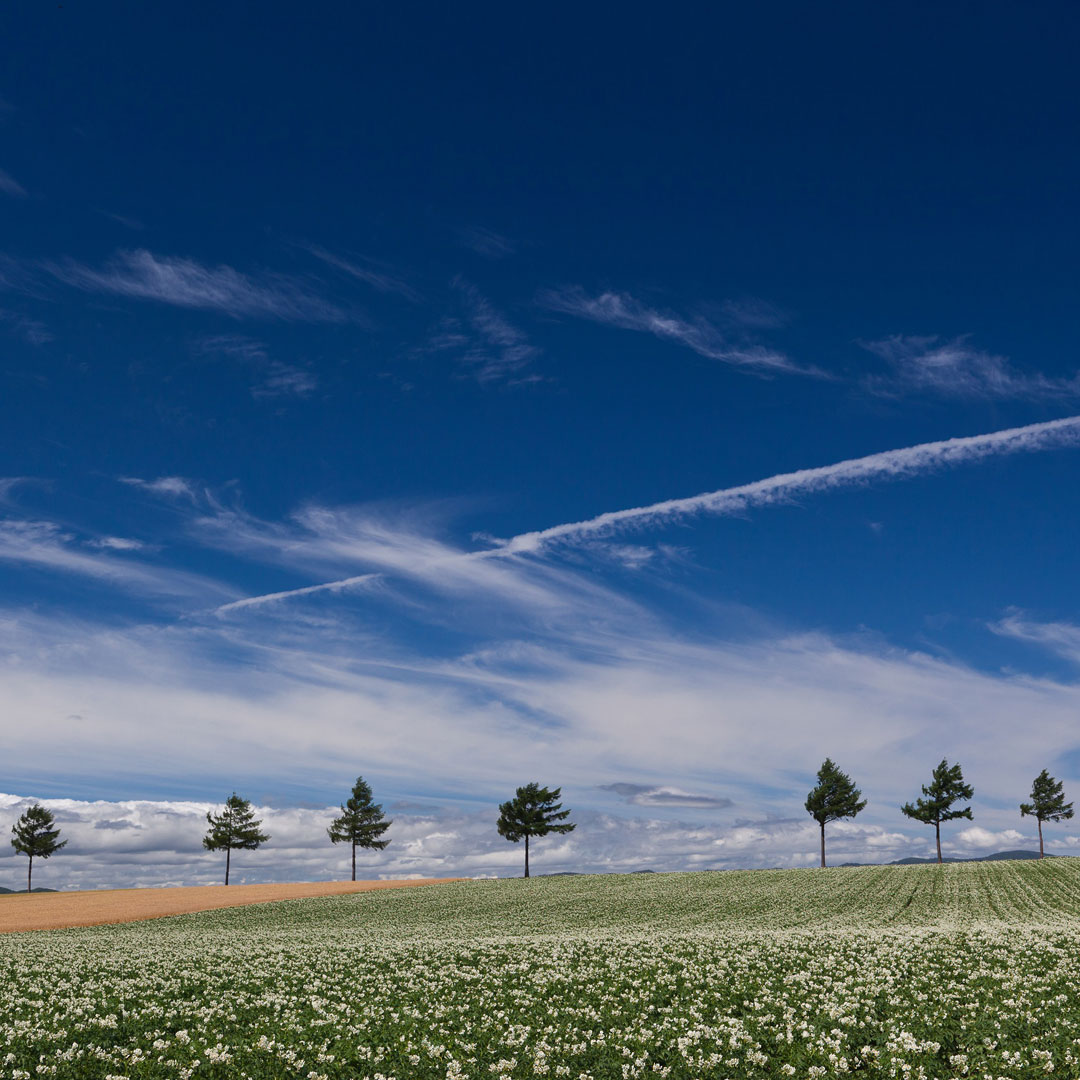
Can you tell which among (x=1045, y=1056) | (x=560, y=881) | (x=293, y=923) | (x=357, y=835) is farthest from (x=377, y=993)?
(x=357, y=835)

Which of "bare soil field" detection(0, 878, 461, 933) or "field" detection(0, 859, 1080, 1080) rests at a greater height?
"field" detection(0, 859, 1080, 1080)

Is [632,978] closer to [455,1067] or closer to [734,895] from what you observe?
[455,1067]

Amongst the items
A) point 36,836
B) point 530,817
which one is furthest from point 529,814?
point 36,836

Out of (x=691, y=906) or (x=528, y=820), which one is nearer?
(x=691, y=906)

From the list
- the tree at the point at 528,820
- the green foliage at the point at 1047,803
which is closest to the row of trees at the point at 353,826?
the tree at the point at 528,820

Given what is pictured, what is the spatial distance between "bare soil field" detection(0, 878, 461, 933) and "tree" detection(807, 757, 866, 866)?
41.9m

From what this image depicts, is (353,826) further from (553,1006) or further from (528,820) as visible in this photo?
(553,1006)

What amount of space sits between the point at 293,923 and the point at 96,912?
79.7ft

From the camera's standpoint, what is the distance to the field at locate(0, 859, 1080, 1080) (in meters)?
14.5

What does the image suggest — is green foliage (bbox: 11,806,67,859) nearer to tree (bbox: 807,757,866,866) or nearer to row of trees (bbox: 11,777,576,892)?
row of trees (bbox: 11,777,576,892)

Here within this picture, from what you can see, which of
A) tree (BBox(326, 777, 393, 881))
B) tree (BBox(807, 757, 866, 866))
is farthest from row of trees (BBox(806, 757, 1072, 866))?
tree (BBox(326, 777, 393, 881))

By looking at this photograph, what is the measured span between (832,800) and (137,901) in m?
72.9

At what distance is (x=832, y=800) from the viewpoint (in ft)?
301

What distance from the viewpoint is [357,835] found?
96.1 meters
